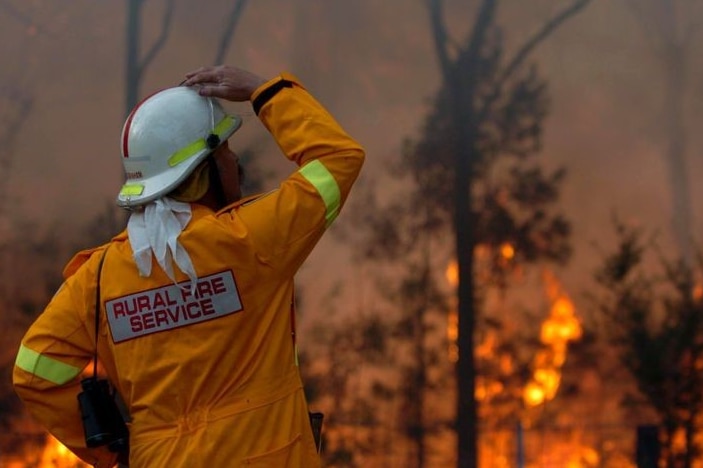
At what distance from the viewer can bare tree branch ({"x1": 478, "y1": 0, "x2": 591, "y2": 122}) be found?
4.28m

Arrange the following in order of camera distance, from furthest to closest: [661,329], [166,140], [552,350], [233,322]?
[661,329]
[552,350]
[166,140]
[233,322]

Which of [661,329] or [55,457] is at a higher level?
[661,329]

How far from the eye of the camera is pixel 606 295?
169 inches

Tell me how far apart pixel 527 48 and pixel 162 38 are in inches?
57.3

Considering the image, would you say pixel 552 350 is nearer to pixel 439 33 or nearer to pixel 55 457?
pixel 439 33

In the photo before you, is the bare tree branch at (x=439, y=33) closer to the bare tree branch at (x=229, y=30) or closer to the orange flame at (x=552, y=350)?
the bare tree branch at (x=229, y=30)

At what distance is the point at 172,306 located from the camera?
2.02 meters

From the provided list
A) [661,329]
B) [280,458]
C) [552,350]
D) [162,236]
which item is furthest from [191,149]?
[661,329]

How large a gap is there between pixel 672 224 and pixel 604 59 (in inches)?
28.3

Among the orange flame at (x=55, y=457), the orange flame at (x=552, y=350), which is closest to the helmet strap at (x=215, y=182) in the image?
the orange flame at (x=552, y=350)

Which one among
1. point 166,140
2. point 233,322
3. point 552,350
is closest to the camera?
point 233,322

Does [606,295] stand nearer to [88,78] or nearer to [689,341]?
[689,341]

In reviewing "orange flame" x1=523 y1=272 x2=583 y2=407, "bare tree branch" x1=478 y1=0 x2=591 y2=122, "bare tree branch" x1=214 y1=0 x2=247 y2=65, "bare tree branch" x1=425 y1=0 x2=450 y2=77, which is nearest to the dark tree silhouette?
"orange flame" x1=523 y1=272 x2=583 y2=407

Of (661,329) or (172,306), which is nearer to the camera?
(172,306)
